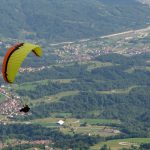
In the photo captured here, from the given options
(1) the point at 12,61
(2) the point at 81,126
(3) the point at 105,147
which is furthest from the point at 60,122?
(1) the point at 12,61

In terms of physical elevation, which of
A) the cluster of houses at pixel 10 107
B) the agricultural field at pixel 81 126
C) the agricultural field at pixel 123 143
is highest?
the cluster of houses at pixel 10 107

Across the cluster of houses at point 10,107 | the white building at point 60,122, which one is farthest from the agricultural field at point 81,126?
the cluster of houses at point 10,107

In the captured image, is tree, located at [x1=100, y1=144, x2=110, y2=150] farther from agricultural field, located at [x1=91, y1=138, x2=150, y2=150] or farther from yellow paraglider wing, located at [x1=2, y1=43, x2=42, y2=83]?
yellow paraglider wing, located at [x1=2, y1=43, x2=42, y2=83]

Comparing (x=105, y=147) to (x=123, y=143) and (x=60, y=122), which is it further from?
(x=60, y=122)

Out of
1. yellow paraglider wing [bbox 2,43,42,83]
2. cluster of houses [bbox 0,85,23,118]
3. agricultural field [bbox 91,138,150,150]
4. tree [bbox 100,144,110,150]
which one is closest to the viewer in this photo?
yellow paraglider wing [bbox 2,43,42,83]

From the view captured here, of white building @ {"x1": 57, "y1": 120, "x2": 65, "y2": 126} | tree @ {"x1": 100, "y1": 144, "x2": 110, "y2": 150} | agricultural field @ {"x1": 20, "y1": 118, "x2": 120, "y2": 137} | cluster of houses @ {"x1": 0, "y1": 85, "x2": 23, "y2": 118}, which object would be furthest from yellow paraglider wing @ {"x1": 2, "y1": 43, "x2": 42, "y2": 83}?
cluster of houses @ {"x1": 0, "y1": 85, "x2": 23, "y2": 118}

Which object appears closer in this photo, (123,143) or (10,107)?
(123,143)

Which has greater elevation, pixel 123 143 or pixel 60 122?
pixel 60 122

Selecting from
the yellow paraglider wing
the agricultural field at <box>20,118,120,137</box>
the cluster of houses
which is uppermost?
the cluster of houses

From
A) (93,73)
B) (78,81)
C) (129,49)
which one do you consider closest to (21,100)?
(78,81)

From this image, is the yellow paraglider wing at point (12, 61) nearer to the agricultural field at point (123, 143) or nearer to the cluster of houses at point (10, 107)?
the agricultural field at point (123, 143)

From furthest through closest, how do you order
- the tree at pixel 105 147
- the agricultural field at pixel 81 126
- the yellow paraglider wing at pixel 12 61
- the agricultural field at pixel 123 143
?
the agricultural field at pixel 81 126 → the agricultural field at pixel 123 143 → the tree at pixel 105 147 → the yellow paraglider wing at pixel 12 61

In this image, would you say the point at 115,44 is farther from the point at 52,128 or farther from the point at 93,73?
the point at 52,128
